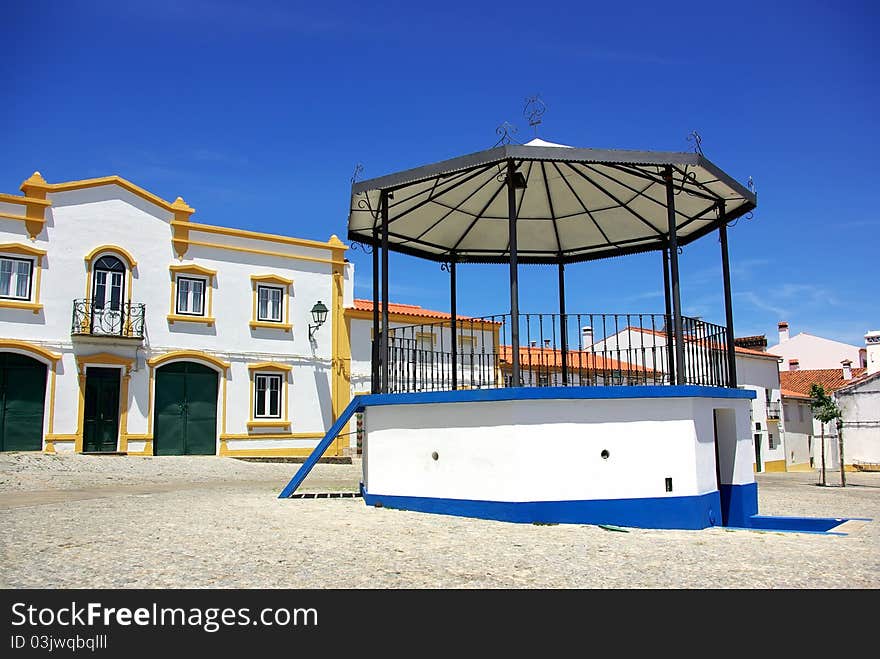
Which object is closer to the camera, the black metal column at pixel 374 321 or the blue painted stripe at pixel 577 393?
the blue painted stripe at pixel 577 393

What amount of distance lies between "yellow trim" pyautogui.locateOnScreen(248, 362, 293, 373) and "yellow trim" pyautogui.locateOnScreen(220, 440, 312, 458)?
2789mm

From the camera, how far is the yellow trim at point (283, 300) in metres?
26.9

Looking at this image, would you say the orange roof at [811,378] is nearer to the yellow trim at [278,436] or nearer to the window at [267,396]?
the yellow trim at [278,436]

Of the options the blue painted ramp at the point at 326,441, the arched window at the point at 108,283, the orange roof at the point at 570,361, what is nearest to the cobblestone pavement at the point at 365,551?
the blue painted ramp at the point at 326,441

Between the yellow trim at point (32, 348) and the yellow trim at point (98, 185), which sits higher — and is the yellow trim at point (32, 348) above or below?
below

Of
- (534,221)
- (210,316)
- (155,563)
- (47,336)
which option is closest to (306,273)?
(210,316)

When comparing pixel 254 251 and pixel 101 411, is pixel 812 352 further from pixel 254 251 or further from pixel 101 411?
pixel 101 411

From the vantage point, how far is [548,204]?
14438 mm

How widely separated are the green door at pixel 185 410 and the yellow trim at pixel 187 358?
263 millimetres

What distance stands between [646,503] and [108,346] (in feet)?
63.6

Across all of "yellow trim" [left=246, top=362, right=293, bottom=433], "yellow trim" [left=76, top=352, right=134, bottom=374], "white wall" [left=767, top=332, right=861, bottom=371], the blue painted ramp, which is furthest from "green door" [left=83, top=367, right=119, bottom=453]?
"white wall" [left=767, top=332, right=861, bottom=371]

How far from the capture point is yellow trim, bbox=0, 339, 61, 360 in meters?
22.2

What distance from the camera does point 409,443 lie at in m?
10.9
